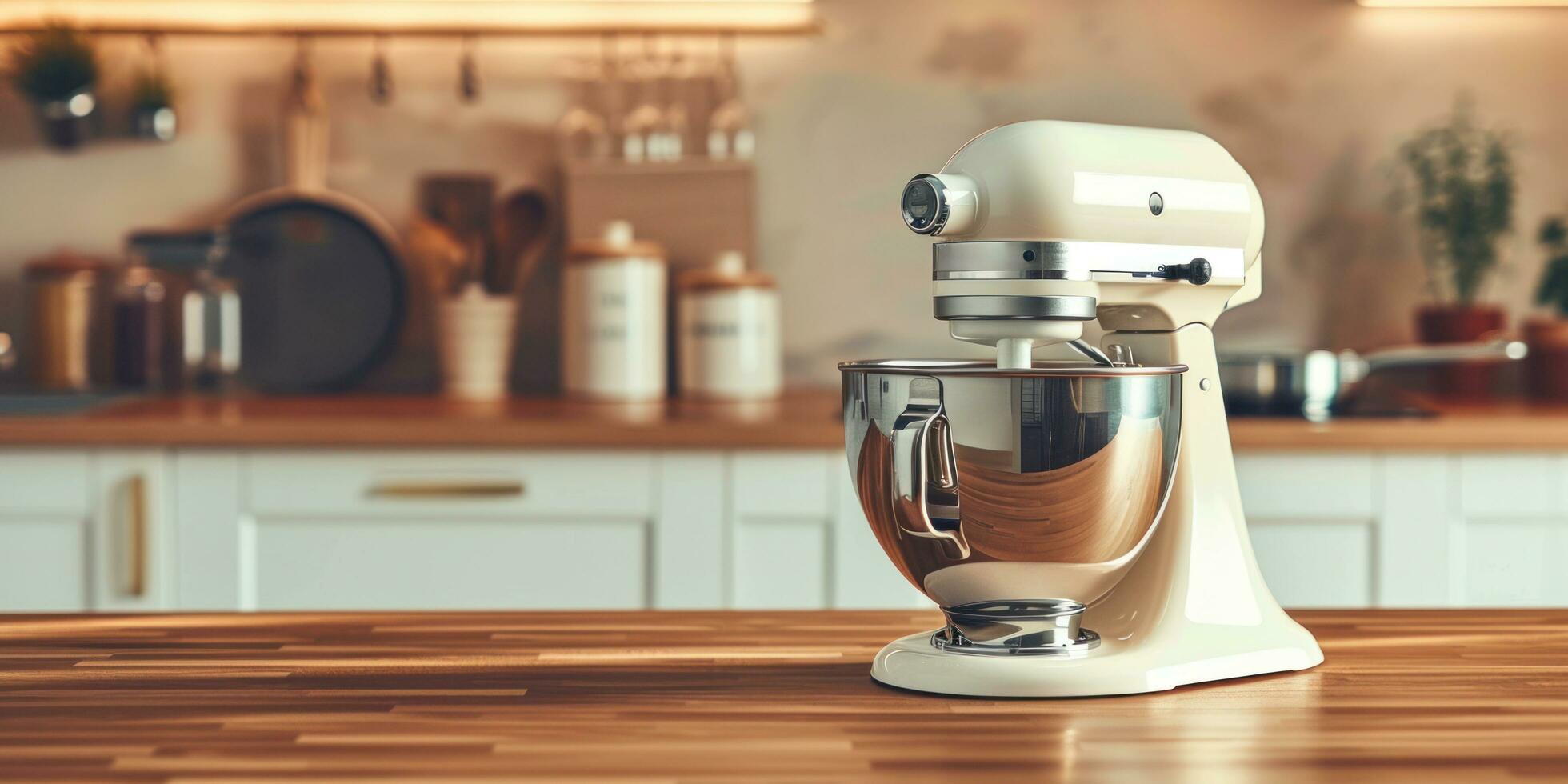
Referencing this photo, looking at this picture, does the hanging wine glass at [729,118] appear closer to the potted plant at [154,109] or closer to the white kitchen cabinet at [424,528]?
the white kitchen cabinet at [424,528]

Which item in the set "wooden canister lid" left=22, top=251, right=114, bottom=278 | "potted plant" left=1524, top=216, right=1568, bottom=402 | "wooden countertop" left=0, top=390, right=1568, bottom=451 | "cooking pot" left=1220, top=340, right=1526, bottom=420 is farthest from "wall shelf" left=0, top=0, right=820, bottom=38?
"potted plant" left=1524, top=216, right=1568, bottom=402

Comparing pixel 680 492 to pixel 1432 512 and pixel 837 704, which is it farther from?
pixel 837 704

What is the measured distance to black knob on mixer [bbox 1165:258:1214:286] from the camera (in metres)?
0.85

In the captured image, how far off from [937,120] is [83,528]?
151cm

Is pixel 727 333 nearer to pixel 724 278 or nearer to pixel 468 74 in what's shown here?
pixel 724 278

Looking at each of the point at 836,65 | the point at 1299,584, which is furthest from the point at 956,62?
the point at 1299,584

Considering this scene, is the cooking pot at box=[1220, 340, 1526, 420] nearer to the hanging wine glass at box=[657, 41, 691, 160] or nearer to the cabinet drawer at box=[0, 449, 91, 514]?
the hanging wine glass at box=[657, 41, 691, 160]

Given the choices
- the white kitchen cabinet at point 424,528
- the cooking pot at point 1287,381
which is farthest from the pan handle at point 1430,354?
the white kitchen cabinet at point 424,528

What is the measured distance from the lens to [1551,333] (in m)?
2.39

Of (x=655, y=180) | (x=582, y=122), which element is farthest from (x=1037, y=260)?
(x=582, y=122)

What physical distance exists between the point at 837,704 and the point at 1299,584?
4.55ft

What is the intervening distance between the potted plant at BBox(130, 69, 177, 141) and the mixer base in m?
2.09

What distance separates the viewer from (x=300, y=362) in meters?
2.49

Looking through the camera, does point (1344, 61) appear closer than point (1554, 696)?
No
